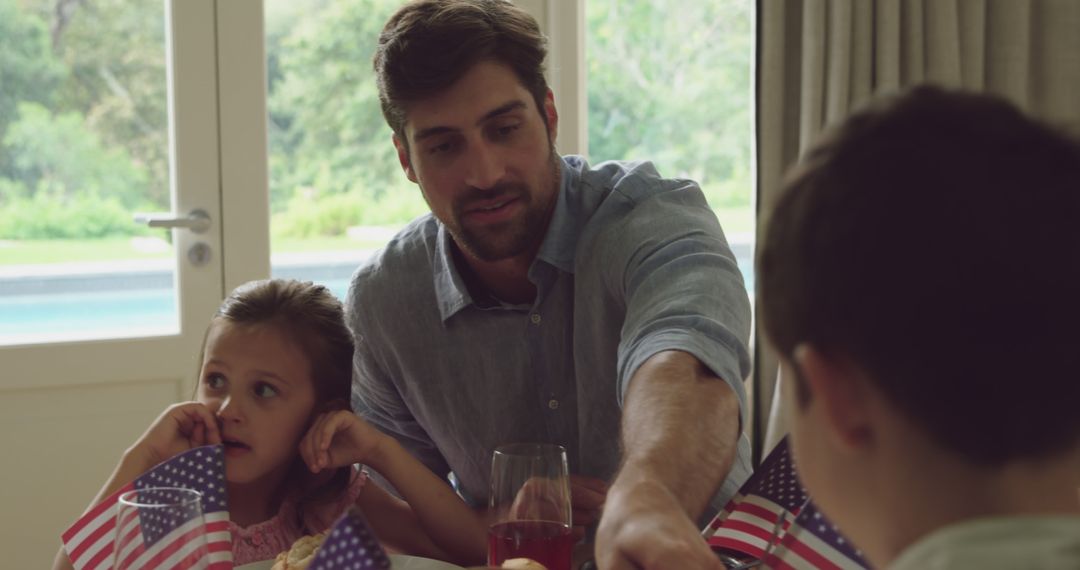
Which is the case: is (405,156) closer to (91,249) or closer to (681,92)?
(91,249)

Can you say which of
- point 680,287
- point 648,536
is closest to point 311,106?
point 680,287

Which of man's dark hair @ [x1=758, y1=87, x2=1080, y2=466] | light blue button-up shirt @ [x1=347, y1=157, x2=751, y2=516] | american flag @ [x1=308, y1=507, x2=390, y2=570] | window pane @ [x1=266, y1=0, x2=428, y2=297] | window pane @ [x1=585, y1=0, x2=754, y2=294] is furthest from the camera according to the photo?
window pane @ [x1=585, y1=0, x2=754, y2=294]

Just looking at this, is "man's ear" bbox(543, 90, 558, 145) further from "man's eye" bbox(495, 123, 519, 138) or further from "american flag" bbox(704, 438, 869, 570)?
"american flag" bbox(704, 438, 869, 570)

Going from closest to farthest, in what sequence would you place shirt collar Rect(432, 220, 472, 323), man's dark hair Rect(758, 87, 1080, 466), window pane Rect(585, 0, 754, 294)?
man's dark hair Rect(758, 87, 1080, 466)
shirt collar Rect(432, 220, 472, 323)
window pane Rect(585, 0, 754, 294)

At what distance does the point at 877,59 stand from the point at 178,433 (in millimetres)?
2261

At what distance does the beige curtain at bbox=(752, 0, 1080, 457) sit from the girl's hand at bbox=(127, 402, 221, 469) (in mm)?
1912

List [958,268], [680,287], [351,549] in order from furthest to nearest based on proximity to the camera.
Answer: [680,287] → [351,549] → [958,268]

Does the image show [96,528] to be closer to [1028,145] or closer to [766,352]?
[1028,145]

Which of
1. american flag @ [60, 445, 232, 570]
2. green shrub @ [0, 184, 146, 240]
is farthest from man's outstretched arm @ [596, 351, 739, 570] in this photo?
green shrub @ [0, 184, 146, 240]

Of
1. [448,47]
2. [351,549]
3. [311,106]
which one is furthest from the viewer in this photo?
[311,106]

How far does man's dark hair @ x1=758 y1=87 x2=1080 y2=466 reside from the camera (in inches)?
22.0

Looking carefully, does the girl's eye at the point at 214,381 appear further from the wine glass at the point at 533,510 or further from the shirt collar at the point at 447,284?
the wine glass at the point at 533,510

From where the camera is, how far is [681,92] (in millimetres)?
3457

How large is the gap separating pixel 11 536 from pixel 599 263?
1943 millimetres
